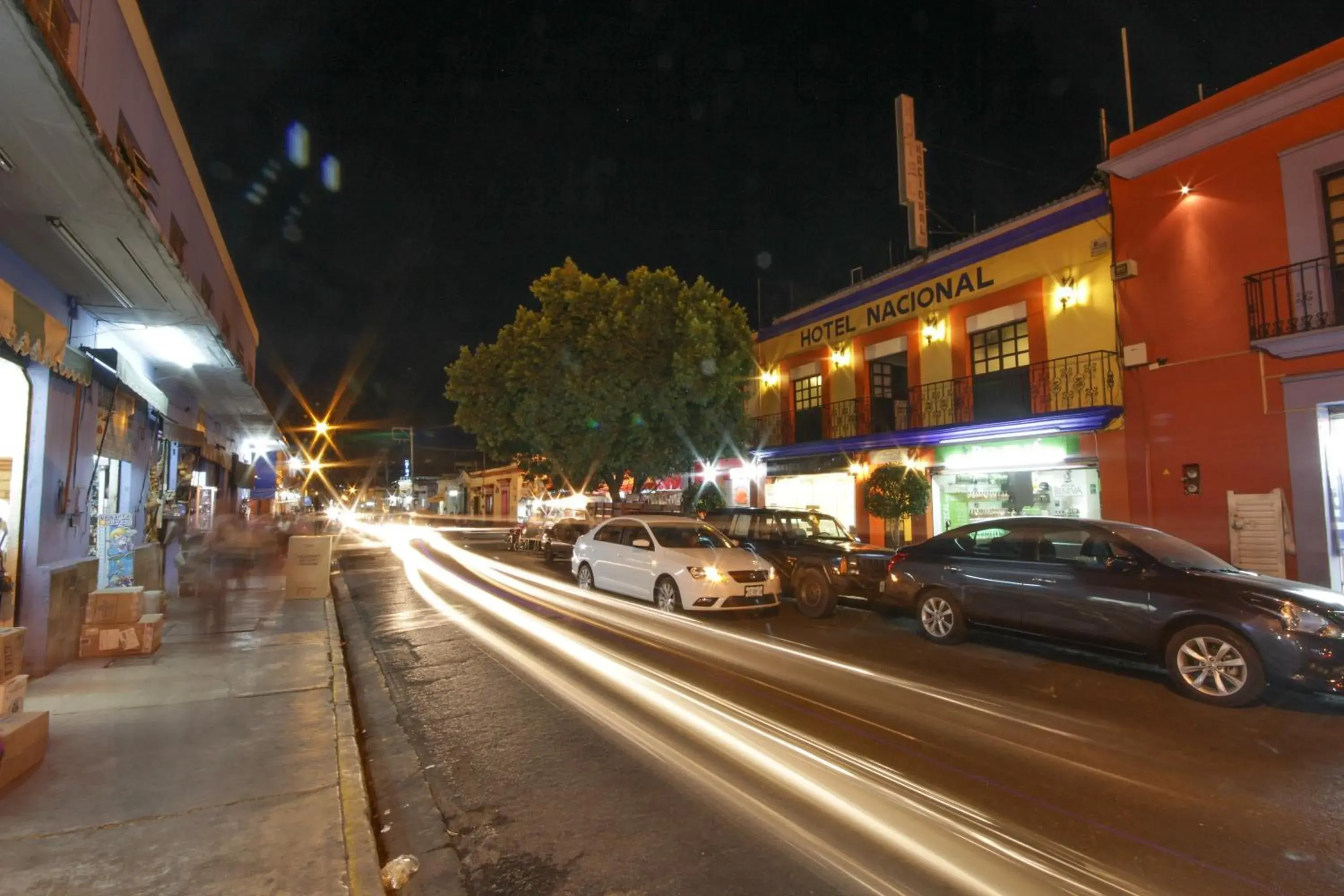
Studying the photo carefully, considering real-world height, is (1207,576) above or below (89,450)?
below

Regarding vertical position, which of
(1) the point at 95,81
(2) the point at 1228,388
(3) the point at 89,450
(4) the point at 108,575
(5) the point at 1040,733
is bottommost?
(5) the point at 1040,733

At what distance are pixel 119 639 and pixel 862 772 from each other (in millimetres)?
7835

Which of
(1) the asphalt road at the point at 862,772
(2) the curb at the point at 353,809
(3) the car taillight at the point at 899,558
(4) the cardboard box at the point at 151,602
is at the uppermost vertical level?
(3) the car taillight at the point at 899,558

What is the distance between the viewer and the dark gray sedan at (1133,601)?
6051mm

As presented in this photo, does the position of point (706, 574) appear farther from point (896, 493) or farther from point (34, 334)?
point (34, 334)

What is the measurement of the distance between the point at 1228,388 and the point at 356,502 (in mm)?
138232

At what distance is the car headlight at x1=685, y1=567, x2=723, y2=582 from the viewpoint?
1061 centimetres

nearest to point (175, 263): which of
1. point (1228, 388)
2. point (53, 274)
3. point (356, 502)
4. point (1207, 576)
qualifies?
point (53, 274)

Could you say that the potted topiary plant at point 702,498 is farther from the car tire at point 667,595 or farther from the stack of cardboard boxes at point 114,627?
the stack of cardboard boxes at point 114,627

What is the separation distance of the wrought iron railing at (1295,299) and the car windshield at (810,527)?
7012 millimetres

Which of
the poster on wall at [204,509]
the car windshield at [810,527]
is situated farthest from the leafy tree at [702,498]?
the poster on wall at [204,509]

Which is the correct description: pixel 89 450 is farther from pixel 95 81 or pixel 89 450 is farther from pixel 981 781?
pixel 981 781

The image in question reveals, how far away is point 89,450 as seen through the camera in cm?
818

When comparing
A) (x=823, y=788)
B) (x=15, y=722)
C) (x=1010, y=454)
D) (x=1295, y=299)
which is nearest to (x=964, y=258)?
(x=1010, y=454)
